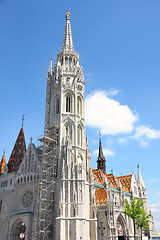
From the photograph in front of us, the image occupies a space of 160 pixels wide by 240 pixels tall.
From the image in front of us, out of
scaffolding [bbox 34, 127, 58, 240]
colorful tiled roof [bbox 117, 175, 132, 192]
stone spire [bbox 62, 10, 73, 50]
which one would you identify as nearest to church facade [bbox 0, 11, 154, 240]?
scaffolding [bbox 34, 127, 58, 240]

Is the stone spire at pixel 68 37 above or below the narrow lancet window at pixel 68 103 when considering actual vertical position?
above

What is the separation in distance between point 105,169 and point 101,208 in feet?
76.8

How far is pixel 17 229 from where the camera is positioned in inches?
1351

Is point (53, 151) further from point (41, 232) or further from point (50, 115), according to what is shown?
point (41, 232)

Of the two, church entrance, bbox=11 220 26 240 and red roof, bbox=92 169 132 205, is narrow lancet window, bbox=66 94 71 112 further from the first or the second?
church entrance, bbox=11 220 26 240

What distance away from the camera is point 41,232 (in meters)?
31.5

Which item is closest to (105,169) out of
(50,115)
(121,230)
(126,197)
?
(126,197)

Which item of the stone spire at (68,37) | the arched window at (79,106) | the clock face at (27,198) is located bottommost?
the clock face at (27,198)

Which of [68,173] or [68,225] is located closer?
[68,225]

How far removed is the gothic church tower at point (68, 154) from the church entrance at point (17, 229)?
4.02m

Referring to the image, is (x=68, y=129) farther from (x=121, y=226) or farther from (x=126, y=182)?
(x=126, y=182)

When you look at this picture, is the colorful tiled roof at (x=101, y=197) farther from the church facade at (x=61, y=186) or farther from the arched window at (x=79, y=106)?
the arched window at (x=79, y=106)

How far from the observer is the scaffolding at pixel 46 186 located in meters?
31.5

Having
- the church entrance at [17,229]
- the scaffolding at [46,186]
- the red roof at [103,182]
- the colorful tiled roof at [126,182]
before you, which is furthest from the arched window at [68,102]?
the colorful tiled roof at [126,182]
